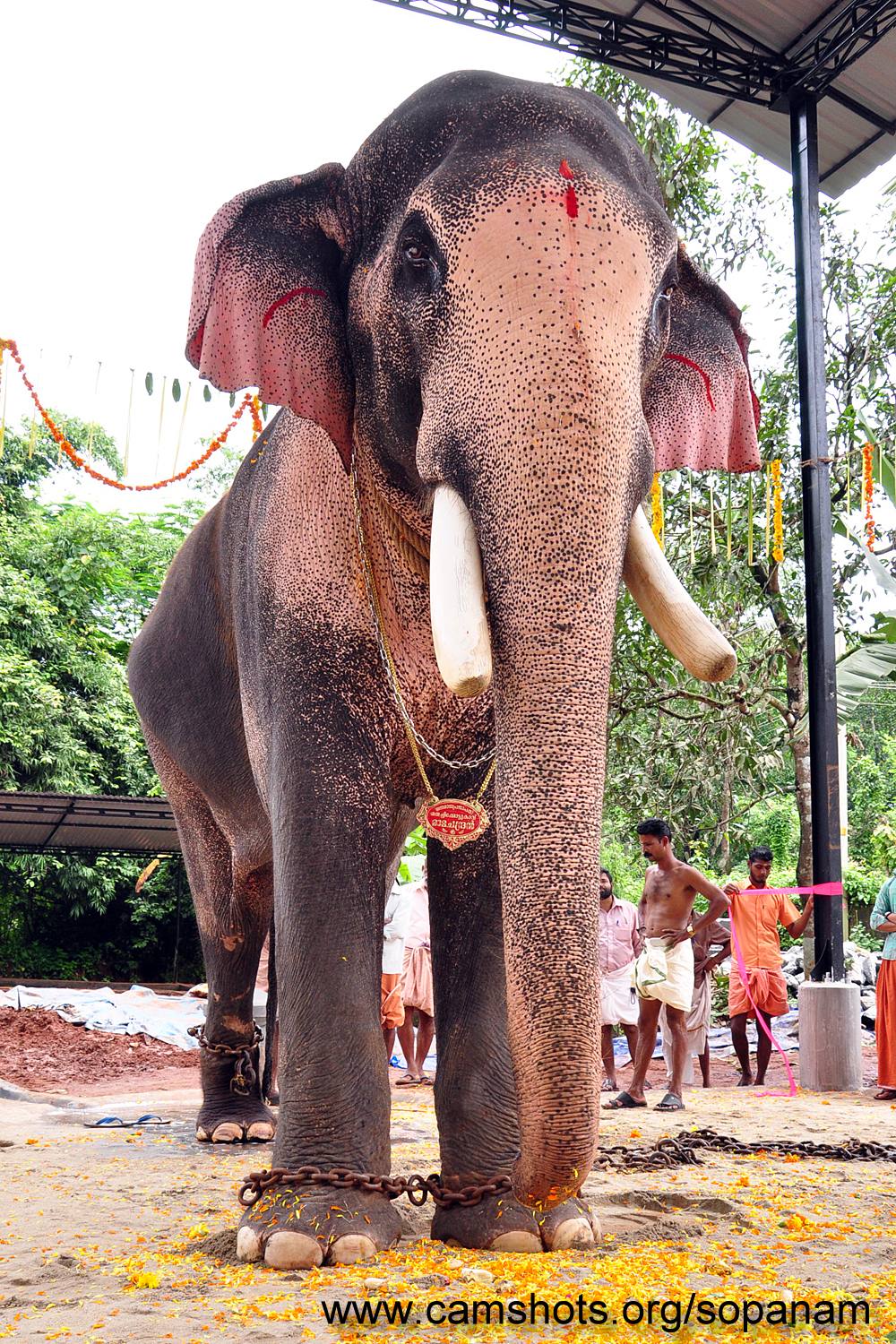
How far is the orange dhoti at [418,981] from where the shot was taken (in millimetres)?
9438

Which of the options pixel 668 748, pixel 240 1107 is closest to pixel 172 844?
pixel 668 748

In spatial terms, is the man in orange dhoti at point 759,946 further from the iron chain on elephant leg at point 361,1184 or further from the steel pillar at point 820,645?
the iron chain on elephant leg at point 361,1184

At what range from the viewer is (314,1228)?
2979mm

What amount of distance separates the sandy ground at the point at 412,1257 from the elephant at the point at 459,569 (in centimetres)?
18

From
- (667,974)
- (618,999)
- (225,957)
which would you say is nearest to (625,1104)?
(667,974)

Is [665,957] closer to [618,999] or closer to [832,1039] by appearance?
[618,999]

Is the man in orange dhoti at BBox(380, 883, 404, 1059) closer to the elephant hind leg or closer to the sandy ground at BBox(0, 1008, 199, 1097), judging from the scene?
the sandy ground at BBox(0, 1008, 199, 1097)

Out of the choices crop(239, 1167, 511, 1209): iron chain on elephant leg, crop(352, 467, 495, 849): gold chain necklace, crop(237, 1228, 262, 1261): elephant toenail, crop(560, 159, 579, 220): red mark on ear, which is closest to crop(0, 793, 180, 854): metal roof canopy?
crop(352, 467, 495, 849): gold chain necklace

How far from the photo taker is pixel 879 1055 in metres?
8.66

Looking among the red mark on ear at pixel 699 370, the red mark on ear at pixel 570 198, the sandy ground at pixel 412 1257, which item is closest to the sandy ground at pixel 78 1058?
the sandy ground at pixel 412 1257

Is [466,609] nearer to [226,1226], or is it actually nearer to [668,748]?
[226,1226]

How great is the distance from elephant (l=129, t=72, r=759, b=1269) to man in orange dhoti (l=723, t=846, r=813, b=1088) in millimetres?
5904

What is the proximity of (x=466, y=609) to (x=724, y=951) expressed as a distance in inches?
307

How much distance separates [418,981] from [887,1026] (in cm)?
306
